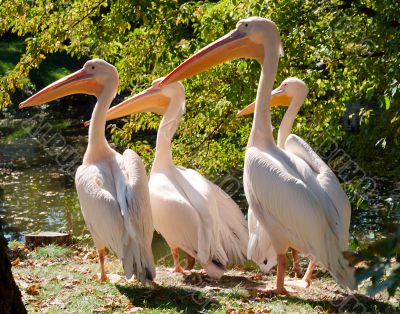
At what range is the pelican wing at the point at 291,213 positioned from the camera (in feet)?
15.1

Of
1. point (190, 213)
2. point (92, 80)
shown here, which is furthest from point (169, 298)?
point (92, 80)

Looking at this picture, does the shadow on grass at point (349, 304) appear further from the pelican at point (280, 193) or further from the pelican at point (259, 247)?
the pelican at point (259, 247)

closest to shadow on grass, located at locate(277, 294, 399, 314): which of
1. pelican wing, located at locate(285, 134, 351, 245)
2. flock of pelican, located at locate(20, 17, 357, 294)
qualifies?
flock of pelican, located at locate(20, 17, 357, 294)

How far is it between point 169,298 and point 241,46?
2166 millimetres

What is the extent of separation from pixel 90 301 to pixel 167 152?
1905 mm

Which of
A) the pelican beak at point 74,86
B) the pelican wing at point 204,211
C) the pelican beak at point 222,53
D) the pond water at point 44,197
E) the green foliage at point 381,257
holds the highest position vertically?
the pelican beak at point 222,53

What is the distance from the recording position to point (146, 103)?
6.84 metres

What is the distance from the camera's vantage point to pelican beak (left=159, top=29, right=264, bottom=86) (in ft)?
18.2

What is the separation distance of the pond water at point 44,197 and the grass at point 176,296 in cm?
279

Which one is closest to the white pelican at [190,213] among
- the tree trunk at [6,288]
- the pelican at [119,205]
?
the pelican at [119,205]

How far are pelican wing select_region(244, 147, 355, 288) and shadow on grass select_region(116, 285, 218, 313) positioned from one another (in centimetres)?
73

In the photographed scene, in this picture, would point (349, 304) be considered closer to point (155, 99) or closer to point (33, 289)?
point (33, 289)

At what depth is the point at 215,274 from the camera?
5.42m

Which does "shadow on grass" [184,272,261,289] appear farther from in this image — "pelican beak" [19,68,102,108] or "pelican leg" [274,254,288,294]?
"pelican beak" [19,68,102,108]
